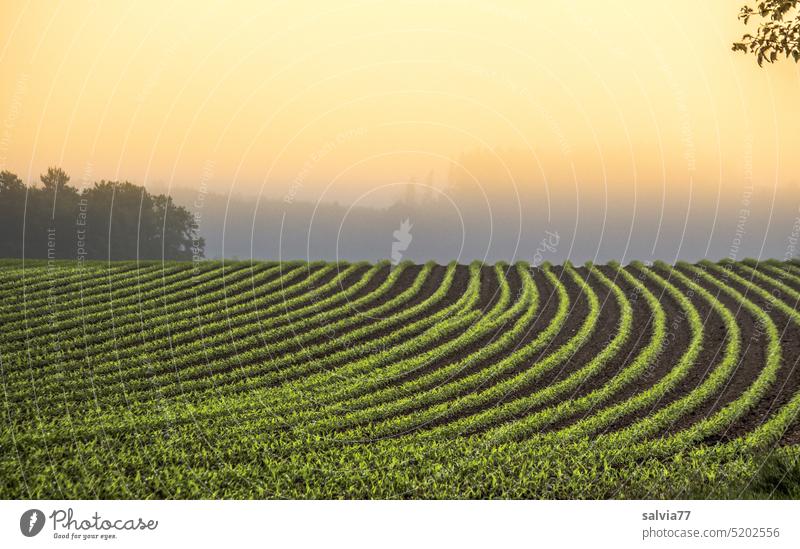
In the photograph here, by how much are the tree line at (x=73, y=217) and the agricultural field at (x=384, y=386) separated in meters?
1.98

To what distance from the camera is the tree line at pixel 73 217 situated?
33.7 feet

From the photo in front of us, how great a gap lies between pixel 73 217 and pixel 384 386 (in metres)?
7.21

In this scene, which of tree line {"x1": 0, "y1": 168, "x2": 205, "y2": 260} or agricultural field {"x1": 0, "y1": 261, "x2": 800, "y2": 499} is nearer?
agricultural field {"x1": 0, "y1": 261, "x2": 800, "y2": 499}

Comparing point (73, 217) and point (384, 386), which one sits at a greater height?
point (73, 217)

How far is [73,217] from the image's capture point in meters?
12.5

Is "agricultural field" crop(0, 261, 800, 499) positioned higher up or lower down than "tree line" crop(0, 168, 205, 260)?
lower down

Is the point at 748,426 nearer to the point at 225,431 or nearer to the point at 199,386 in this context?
the point at 225,431

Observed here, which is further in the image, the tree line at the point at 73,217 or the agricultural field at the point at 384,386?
the tree line at the point at 73,217

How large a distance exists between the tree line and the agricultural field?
1.98 m

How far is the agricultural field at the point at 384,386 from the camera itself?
7777 millimetres

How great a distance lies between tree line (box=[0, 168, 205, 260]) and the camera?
1026cm

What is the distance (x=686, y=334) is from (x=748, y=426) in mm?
6577

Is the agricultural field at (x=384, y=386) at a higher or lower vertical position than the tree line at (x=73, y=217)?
lower

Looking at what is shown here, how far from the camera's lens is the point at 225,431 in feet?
30.6
